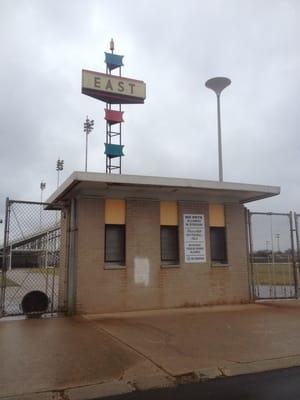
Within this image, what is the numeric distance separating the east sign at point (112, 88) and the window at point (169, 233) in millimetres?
5626

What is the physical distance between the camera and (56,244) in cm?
1320

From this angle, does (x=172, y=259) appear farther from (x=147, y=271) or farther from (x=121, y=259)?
(x=121, y=259)

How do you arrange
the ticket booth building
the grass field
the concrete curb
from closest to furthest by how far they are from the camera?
the concrete curb → the ticket booth building → the grass field

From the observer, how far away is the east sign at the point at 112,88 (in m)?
15.6

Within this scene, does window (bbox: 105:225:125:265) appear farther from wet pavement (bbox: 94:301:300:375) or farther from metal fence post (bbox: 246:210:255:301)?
metal fence post (bbox: 246:210:255:301)

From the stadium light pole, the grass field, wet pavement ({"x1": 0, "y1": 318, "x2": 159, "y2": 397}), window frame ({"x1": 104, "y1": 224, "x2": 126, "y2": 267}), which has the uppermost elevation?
the stadium light pole

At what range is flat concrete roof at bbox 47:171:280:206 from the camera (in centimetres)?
1071

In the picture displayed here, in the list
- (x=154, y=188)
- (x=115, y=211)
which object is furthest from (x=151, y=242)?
(x=154, y=188)

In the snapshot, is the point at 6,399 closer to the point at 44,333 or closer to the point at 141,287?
the point at 44,333

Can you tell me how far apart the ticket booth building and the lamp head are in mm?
3566

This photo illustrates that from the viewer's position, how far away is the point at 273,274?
13.9 m

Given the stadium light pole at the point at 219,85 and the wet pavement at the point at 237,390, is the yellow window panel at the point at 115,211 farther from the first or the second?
the wet pavement at the point at 237,390

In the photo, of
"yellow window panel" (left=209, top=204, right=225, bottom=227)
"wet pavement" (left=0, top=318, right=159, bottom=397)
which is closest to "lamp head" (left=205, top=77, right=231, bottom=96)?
"yellow window panel" (left=209, top=204, right=225, bottom=227)

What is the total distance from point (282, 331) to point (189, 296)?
3.95 m
